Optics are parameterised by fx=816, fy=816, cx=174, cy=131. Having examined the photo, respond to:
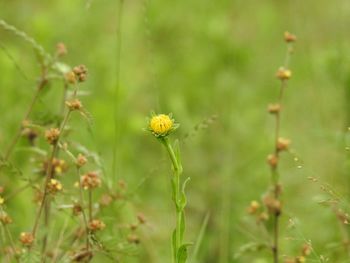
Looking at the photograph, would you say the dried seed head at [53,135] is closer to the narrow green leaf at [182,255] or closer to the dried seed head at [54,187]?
the dried seed head at [54,187]

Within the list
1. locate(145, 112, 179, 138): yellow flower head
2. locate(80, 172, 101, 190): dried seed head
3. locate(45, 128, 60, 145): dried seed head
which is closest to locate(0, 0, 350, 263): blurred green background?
locate(80, 172, 101, 190): dried seed head

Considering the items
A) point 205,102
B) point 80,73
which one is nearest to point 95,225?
point 80,73

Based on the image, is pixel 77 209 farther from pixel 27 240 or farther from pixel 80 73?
pixel 80 73

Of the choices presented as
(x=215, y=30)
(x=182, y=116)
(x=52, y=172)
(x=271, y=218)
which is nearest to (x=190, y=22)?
(x=215, y=30)

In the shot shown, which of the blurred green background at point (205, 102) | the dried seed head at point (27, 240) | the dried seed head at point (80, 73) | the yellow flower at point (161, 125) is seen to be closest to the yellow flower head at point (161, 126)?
the yellow flower at point (161, 125)

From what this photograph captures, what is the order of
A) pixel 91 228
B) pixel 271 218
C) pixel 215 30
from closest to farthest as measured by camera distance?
pixel 91 228 → pixel 271 218 → pixel 215 30

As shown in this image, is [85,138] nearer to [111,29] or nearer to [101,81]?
[101,81]

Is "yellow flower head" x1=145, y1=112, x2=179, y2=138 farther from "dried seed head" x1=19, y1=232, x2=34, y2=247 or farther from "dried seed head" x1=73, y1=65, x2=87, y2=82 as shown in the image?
"dried seed head" x1=19, y1=232, x2=34, y2=247

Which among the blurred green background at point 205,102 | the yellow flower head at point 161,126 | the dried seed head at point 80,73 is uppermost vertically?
the blurred green background at point 205,102
